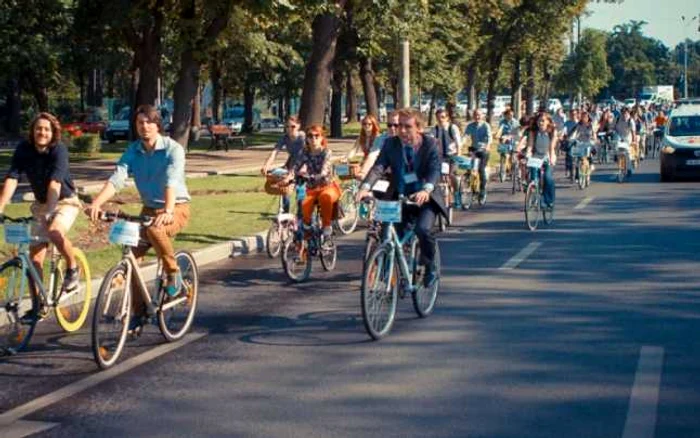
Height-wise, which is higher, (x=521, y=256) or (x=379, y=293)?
(x=379, y=293)

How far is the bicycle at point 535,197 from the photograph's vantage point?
728 inches

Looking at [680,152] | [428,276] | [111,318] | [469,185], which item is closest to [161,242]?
[111,318]

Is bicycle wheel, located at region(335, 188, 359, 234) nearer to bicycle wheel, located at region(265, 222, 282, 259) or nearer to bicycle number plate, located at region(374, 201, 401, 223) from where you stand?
bicycle wheel, located at region(265, 222, 282, 259)

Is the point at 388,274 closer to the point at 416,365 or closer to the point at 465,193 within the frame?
the point at 416,365

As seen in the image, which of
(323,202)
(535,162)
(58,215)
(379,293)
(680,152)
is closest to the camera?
(379,293)

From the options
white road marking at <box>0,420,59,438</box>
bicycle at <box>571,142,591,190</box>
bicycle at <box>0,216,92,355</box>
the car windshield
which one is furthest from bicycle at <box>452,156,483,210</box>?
white road marking at <box>0,420,59,438</box>

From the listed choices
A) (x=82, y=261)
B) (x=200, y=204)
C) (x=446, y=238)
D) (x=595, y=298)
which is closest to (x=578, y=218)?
(x=446, y=238)

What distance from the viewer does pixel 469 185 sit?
23.1 meters

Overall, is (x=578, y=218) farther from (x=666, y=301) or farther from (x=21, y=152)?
(x=21, y=152)

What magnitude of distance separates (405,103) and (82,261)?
1944 cm

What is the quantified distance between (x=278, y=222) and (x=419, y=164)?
12.9 feet

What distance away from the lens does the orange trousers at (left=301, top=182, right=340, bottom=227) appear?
13812mm

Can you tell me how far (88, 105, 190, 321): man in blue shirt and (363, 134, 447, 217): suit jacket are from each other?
1710 millimetres

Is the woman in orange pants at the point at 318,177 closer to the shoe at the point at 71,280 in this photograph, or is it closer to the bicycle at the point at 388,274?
the bicycle at the point at 388,274
